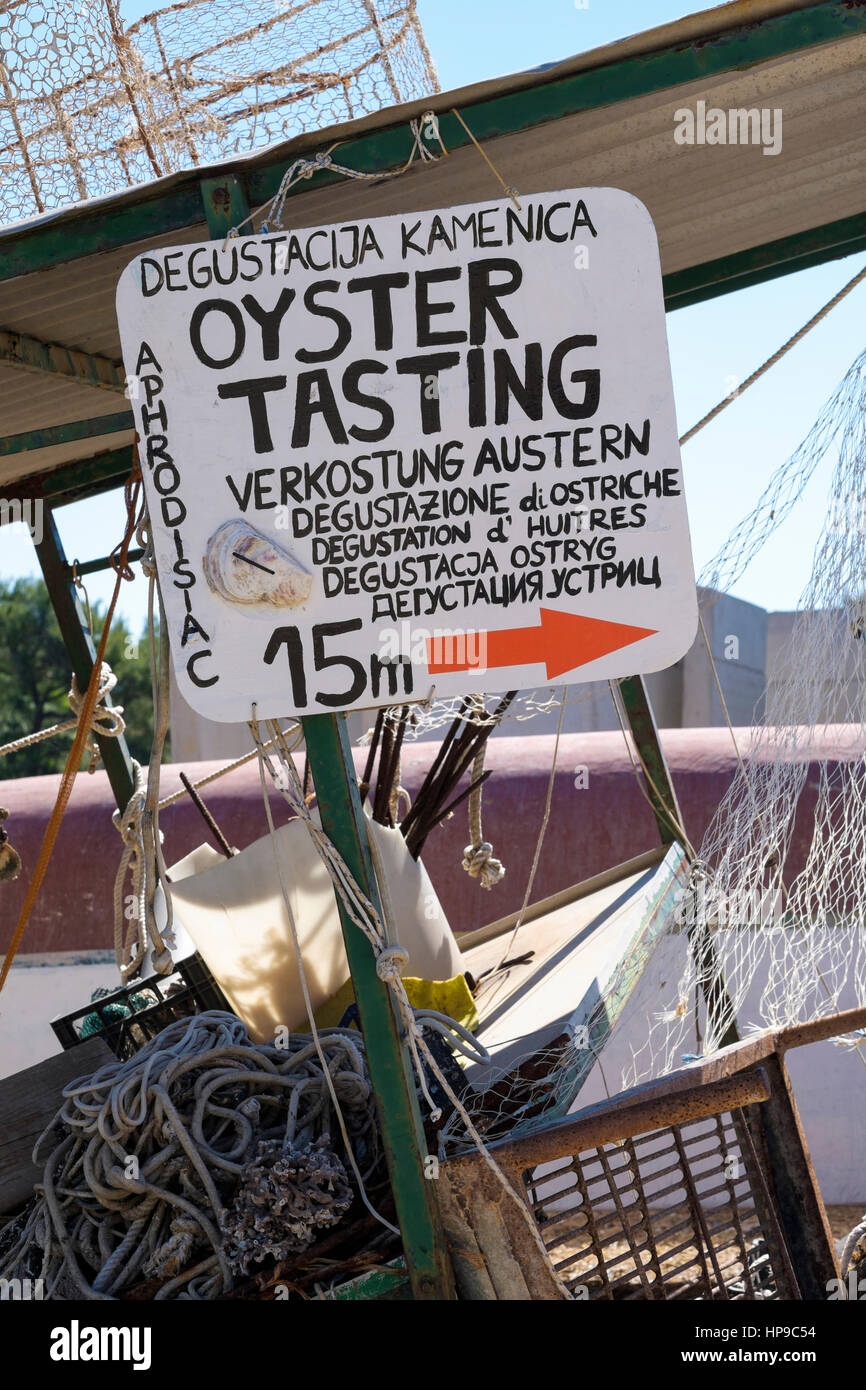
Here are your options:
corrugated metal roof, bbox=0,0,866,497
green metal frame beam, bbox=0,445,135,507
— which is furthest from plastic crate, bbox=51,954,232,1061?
corrugated metal roof, bbox=0,0,866,497

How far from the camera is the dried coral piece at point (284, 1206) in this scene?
210 cm

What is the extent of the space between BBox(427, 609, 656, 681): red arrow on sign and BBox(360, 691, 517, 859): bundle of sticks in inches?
54.6

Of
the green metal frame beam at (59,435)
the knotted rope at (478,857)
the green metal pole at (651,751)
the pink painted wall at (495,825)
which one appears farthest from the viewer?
the pink painted wall at (495,825)

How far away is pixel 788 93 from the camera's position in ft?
7.97

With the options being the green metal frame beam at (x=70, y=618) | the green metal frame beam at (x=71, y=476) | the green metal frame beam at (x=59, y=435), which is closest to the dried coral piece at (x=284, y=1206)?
the green metal frame beam at (x=59, y=435)

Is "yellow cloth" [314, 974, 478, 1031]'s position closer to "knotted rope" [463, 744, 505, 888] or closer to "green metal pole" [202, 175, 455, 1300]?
"green metal pole" [202, 175, 455, 1300]

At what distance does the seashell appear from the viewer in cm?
206

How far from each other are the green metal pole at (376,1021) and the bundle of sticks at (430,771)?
137cm

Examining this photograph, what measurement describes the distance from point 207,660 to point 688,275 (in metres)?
2.02

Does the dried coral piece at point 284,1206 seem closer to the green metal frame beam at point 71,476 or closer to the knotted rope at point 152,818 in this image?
the knotted rope at point 152,818

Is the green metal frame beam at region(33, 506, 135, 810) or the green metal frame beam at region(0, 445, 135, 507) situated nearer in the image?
the green metal frame beam at region(0, 445, 135, 507)

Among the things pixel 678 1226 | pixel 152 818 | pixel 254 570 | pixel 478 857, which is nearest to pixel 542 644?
pixel 254 570

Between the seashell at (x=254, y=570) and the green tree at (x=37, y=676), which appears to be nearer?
the seashell at (x=254, y=570)

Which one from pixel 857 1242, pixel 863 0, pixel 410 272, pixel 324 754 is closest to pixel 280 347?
pixel 410 272
